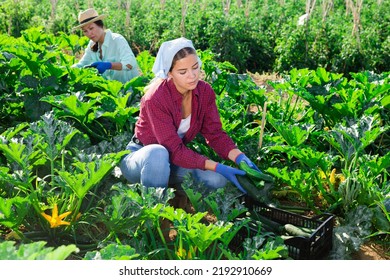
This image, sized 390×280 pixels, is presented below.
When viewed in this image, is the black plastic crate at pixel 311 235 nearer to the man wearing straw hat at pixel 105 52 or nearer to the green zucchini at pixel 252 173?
the green zucchini at pixel 252 173

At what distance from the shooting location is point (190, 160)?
3.41 meters

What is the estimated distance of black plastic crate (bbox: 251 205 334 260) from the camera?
297 cm

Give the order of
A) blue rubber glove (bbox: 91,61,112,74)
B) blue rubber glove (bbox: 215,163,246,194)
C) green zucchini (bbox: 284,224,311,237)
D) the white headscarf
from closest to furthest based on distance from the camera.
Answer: green zucchini (bbox: 284,224,311,237) < the white headscarf < blue rubber glove (bbox: 215,163,246,194) < blue rubber glove (bbox: 91,61,112,74)

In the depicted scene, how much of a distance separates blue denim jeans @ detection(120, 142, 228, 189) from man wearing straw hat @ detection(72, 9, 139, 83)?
5.48 feet

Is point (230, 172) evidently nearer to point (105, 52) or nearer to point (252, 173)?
point (252, 173)

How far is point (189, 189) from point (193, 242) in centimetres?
36

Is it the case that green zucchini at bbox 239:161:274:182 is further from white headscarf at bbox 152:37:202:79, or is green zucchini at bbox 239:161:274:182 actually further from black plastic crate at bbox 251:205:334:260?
white headscarf at bbox 152:37:202:79

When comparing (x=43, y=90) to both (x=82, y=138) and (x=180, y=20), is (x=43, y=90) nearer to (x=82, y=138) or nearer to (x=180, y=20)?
(x=82, y=138)

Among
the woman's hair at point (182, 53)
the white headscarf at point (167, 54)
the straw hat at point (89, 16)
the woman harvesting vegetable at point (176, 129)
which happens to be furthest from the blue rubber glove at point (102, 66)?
the woman's hair at point (182, 53)

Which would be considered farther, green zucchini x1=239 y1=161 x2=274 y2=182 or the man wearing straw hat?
the man wearing straw hat

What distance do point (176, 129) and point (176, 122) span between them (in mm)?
72

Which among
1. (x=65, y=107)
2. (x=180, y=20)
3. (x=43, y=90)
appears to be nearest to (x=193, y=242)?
(x=65, y=107)

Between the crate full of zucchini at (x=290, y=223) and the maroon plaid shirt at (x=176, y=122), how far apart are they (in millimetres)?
319

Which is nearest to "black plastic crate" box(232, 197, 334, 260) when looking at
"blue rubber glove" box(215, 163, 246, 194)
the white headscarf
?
"blue rubber glove" box(215, 163, 246, 194)
